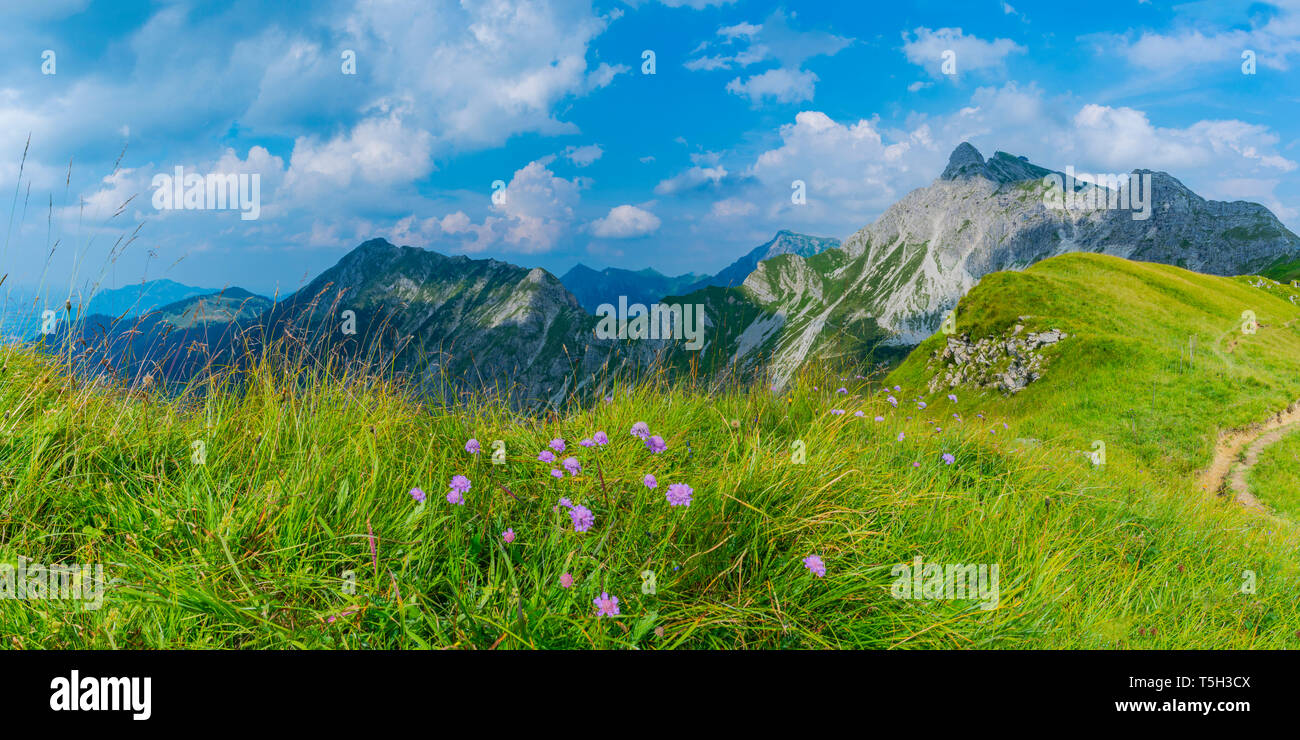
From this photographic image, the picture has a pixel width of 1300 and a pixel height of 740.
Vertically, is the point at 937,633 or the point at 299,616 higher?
the point at 299,616

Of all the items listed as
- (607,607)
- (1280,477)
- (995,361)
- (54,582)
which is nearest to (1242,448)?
(1280,477)

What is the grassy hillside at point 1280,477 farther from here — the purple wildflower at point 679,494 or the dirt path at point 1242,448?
the purple wildflower at point 679,494

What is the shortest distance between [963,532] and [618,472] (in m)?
2.62

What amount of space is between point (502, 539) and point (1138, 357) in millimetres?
52801

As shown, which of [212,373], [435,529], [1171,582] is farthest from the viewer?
[212,373]

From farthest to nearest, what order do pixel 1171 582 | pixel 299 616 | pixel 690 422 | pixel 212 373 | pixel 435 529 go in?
1. pixel 690 422
2. pixel 212 373
3. pixel 1171 582
4. pixel 435 529
5. pixel 299 616

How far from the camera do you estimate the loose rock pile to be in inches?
1929

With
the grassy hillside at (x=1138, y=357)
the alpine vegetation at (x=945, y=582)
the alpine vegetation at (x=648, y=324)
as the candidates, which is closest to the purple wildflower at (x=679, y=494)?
the alpine vegetation at (x=648, y=324)

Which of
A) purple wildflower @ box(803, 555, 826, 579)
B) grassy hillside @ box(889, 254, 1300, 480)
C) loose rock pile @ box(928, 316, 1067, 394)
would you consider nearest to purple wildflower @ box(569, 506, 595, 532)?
purple wildflower @ box(803, 555, 826, 579)

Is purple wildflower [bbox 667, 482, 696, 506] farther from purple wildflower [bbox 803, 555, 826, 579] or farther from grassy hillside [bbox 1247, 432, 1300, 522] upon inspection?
grassy hillside [bbox 1247, 432, 1300, 522]
